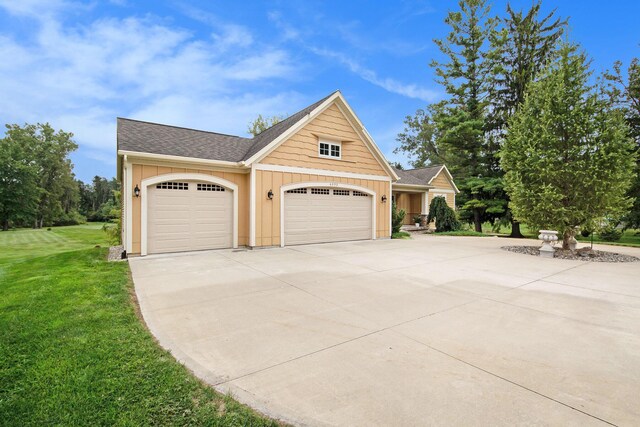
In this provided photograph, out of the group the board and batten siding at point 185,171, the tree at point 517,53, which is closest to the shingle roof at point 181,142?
the board and batten siding at point 185,171

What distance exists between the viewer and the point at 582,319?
3.95 m

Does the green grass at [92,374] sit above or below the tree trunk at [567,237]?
below

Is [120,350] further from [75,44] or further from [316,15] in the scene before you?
[316,15]

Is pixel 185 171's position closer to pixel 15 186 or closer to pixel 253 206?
pixel 253 206

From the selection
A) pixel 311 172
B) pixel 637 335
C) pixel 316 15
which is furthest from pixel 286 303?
pixel 316 15

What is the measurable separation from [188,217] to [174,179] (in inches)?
49.5

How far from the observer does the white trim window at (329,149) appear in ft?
39.3

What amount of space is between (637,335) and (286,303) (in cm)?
438

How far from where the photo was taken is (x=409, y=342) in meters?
3.23

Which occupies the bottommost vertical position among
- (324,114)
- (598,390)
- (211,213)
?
(598,390)

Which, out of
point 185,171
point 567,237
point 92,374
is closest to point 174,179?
point 185,171

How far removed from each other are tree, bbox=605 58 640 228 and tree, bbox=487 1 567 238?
6835 mm

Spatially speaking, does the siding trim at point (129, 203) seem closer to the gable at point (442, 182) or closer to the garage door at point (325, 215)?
the garage door at point (325, 215)

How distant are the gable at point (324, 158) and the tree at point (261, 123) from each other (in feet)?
74.1
